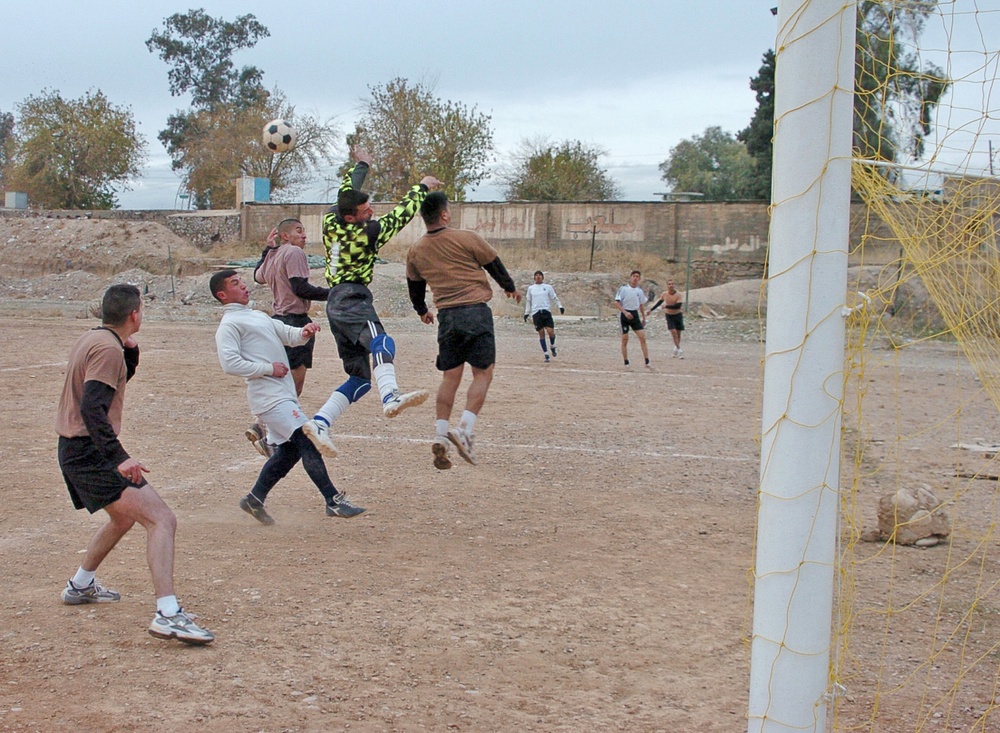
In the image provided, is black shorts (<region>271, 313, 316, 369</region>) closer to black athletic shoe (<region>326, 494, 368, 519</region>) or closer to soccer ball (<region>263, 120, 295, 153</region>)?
soccer ball (<region>263, 120, 295, 153</region>)

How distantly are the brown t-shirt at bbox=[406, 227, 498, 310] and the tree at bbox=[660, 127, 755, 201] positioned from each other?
67912mm

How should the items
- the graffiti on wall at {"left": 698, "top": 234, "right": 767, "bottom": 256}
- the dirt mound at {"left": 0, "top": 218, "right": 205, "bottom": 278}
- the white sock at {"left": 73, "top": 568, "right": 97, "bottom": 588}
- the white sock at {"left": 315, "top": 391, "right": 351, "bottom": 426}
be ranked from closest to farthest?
the white sock at {"left": 73, "top": 568, "right": 97, "bottom": 588} < the white sock at {"left": 315, "top": 391, "right": 351, "bottom": 426} < the graffiti on wall at {"left": 698, "top": 234, "right": 767, "bottom": 256} < the dirt mound at {"left": 0, "top": 218, "right": 205, "bottom": 278}

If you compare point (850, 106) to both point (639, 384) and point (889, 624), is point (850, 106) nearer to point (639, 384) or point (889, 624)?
point (889, 624)

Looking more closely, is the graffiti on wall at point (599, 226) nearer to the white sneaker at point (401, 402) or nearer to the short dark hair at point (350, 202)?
the short dark hair at point (350, 202)

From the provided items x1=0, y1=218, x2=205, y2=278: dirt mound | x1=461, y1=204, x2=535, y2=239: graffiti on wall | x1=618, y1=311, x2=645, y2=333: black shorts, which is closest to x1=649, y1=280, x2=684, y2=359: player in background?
x1=618, y1=311, x2=645, y2=333: black shorts

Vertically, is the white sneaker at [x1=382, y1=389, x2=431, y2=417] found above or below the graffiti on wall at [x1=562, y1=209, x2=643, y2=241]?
below

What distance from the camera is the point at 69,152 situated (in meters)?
65.6

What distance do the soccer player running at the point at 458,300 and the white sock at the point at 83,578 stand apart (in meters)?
2.81

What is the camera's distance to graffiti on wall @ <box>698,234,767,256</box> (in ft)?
140

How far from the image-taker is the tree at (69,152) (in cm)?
6506

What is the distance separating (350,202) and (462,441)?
2.08m

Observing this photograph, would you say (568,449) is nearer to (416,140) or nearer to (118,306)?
(118,306)

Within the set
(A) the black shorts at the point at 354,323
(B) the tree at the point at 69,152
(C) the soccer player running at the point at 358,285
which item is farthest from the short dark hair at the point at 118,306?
(B) the tree at the point at 69,152

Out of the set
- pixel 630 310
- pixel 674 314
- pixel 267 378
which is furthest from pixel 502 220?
pixel 267 378
